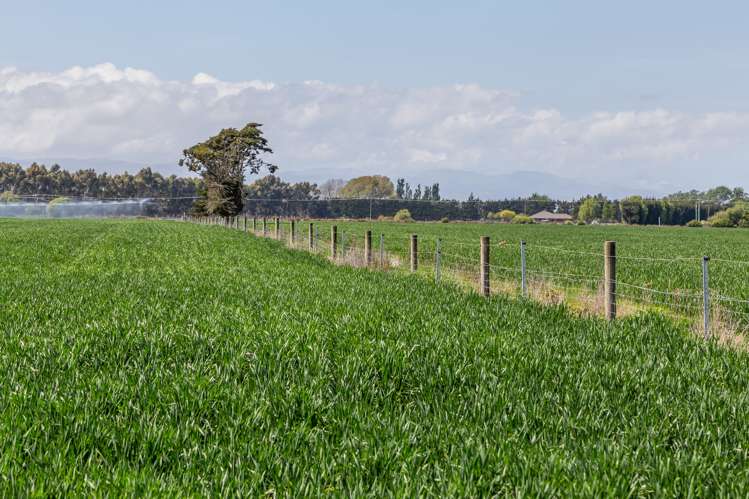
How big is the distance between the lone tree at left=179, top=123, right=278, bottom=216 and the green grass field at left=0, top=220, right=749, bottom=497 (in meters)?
78.6

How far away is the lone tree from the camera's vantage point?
87438 mm

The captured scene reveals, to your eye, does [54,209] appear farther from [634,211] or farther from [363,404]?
[363,404]

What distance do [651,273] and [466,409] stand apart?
51.3 ft

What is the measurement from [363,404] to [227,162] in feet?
284

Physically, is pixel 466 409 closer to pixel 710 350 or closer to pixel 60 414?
pixel 60 414

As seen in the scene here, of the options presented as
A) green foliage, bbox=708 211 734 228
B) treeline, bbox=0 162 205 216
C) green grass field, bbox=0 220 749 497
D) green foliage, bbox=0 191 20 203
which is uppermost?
treeline, bbox=0 162 205 216

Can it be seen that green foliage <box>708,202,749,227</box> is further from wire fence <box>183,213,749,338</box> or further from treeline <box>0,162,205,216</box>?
treeline <box>0,162,205,216</box>

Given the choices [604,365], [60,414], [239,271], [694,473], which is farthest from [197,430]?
[239,271]

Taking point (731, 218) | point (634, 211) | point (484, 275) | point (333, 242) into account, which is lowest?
point (484, 275)

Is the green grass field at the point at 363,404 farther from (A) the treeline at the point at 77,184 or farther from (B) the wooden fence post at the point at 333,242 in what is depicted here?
(A) the treeline at the point at 77,184

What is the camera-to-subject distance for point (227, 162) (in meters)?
88.9

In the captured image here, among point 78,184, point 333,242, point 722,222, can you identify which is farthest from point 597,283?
point 78,184

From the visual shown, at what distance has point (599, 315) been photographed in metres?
11.5

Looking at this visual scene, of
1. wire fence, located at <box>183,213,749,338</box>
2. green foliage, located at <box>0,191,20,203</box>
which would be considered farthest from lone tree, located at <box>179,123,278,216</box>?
green foliage, located at <box>0,191,20,203</box>
